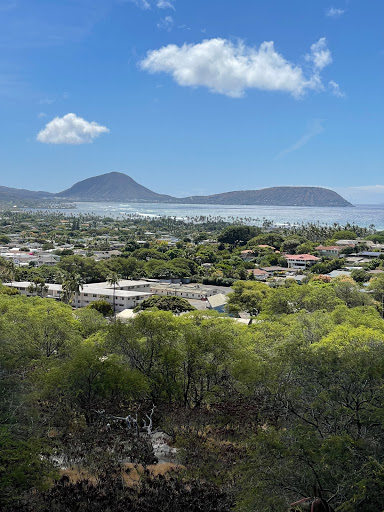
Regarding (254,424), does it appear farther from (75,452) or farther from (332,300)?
(332,300)

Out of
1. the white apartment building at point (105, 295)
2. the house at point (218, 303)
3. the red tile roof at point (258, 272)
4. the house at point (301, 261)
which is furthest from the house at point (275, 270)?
the white apartment building at point (105, 295)

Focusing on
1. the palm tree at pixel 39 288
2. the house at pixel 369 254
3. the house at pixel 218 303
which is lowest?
the house at pixel 218 303

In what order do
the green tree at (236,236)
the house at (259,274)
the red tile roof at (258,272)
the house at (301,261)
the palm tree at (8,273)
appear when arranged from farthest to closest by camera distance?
the green tree at (236,236) → the house at (301,261) → the red tile roof at (258,272) → the house at (259,274) → the palm tree at (8,273)

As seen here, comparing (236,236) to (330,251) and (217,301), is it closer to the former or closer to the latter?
(330,251)

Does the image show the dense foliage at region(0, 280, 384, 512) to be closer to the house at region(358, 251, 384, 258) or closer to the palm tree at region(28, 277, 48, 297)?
the palm tree at region(28, 277, 48, 297)

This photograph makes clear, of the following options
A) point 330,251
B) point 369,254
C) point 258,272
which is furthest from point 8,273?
point 369,254

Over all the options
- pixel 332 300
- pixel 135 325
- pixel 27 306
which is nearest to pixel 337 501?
pixel 135 325

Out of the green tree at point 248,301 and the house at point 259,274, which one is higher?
the green tree at point 248,301

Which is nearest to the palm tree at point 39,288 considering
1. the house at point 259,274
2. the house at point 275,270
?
the house at point 259,274

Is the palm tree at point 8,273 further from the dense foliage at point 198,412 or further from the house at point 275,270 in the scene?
the house at point 275,270

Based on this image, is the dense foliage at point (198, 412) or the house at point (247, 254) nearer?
the dense foliage at point (198, 412)

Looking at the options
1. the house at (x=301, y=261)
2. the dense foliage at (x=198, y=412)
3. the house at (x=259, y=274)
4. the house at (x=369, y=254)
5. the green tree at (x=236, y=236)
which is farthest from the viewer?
the green tree at (x=236, y=236)

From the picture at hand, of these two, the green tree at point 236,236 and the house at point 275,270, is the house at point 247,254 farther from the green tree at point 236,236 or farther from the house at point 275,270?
the green tree at point 236,236

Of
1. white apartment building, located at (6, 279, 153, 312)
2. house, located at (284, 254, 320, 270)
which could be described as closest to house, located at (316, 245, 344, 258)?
house, located at (284, 254, 320, 270)
